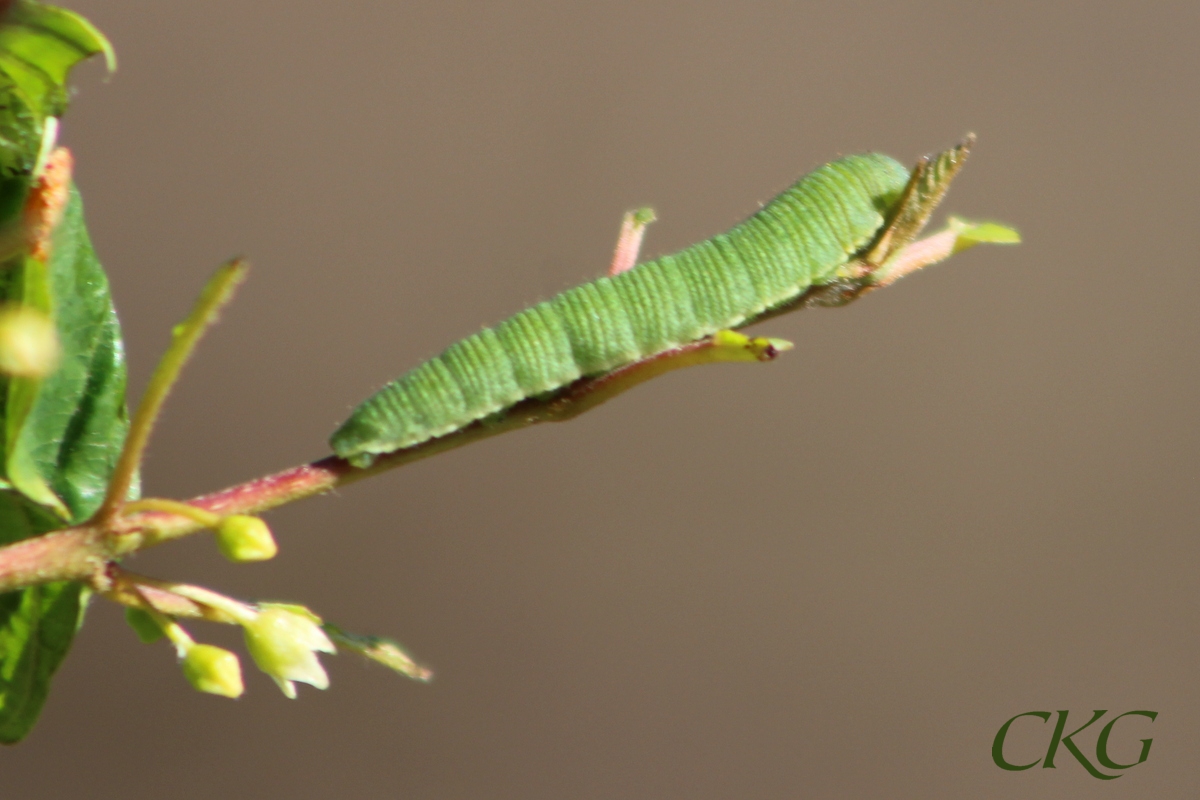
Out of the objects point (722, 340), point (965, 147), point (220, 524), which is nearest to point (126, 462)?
point (220, 524)

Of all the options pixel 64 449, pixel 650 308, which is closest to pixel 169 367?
pixel 64 449

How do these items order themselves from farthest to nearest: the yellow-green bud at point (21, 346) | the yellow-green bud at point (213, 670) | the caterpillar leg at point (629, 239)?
the caterpillar leg at point (629, 239)
the yellow-green bud at point (213, 670)
the yellow-green bud at point (21, 346)

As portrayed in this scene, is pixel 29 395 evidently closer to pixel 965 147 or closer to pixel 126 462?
pixel 126 462

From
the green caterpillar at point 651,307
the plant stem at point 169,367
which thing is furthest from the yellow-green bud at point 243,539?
the green caterpillar at point 651,307

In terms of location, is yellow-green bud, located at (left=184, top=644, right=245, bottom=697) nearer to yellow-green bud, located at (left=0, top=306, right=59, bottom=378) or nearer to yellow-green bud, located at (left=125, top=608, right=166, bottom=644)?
yellow-green bud, located at (left=125, top=608, right=166, bottom=644)

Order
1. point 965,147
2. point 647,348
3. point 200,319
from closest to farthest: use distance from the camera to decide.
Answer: point 200,319 → point 965,147 → point 647,348

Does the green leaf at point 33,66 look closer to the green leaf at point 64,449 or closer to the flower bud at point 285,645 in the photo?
the green leaf at point 64,449

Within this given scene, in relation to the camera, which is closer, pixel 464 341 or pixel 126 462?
pixel 126 462

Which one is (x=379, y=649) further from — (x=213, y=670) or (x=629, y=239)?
(x=629, y=239)
